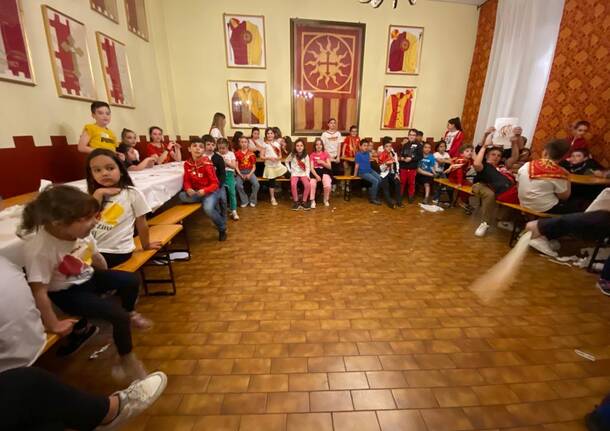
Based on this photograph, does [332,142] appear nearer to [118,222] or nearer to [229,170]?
[229,170]

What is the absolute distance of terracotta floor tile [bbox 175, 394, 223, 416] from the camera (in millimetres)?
1201

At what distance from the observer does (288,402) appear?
1.25 m

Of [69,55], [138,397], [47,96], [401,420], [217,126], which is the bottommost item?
[401,420]

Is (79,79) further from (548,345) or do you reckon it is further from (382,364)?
(548,345)

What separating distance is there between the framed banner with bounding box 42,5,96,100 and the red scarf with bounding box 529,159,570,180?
4880mm

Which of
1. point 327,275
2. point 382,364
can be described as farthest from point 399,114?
point 382,364

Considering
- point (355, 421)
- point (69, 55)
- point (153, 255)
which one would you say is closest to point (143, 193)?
point (153, 255)

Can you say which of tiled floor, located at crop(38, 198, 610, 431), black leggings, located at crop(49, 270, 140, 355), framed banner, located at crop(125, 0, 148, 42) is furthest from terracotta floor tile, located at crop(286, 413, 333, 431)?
framed banner, located at crop(125, 0, 148, 42)

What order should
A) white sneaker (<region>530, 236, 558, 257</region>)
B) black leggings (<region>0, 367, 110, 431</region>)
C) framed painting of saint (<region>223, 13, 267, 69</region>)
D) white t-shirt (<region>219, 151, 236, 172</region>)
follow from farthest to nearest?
framed painting of saint (<region>223, 13, 267, 69</region>) → white t-shirt (<region>219, 151, 236, 172</region>) → white sneaker (<region>530, 236, 558, 257</region>) → black leggings (<region>0, 367, 110, 431</region>)

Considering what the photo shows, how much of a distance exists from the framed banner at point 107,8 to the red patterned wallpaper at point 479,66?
20.9ft

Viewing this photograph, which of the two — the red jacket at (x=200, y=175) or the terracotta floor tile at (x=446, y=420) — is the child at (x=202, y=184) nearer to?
the red jacket at (x=200, y=175)

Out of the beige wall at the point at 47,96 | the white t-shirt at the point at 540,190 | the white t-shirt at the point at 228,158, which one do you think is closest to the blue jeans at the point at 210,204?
the white t-shirt at the point at 228,158

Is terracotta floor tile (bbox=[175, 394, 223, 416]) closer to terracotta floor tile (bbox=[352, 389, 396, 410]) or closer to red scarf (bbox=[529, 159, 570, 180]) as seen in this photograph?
terracotta floor tile (bbox=[352, 389, 396, 410])

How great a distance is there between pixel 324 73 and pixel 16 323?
5.73 meters
